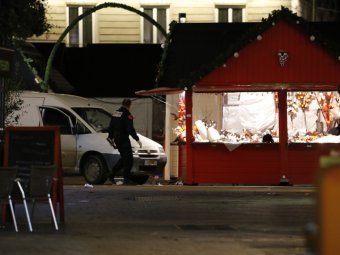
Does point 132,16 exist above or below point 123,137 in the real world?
above

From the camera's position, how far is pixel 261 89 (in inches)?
714

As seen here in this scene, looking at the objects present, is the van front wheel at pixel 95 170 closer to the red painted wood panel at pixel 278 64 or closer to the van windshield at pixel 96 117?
the van windshield at pixel 96 117

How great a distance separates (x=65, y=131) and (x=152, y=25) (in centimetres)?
1362

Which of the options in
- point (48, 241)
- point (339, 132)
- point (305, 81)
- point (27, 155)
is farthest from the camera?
point (305, 81)

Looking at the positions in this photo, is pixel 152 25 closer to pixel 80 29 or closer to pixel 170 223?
pixel 80 29

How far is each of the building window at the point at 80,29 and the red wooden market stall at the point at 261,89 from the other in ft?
45.2

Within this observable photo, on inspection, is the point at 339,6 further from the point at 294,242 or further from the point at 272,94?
the point at 294,242

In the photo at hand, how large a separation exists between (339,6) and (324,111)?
2363 cm

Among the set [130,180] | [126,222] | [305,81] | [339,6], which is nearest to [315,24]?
[305,81]

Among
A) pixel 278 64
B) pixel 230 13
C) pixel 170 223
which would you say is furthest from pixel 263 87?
pixel 230 13

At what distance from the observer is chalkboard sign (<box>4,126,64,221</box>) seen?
11.8 metres

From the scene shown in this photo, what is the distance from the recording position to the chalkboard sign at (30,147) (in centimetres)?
1181

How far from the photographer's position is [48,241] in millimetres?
10102

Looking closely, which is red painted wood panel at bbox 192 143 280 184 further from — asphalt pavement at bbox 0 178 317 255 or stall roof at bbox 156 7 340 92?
stall roof at bbox 156 7 340 92
